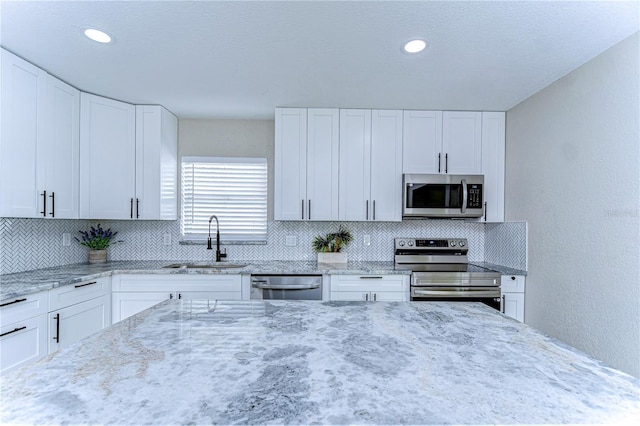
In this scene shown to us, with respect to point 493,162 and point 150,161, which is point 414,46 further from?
point 150,161

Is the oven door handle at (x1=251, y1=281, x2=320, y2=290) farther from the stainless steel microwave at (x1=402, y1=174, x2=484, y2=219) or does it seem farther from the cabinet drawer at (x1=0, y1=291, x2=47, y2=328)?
the cabinet drawer at (x1=0, y1=291, x2=47, y2=328)

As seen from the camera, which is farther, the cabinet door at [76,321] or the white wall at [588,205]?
the cabinet door at [76,321]

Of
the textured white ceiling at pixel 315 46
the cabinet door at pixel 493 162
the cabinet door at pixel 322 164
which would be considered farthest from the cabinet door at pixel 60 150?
the cabinet door at pixel 493 162

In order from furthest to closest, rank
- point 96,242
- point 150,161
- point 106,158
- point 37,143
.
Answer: point 96,242
point 150,161
point 106,158
point 37,143

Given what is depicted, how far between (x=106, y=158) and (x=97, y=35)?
131cm

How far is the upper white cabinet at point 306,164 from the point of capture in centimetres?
294

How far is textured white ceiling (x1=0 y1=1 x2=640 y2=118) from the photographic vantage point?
1.56 m

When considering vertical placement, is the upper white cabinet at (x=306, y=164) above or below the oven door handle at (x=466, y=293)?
above

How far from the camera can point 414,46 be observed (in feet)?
6.07

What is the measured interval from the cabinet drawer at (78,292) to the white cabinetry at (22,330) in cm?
7

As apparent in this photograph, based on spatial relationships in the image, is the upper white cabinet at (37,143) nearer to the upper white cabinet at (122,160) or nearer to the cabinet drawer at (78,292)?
the upper white cabinet at (122,160)

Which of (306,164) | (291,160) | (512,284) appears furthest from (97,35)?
(512,284)

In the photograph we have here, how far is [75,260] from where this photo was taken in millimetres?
2938

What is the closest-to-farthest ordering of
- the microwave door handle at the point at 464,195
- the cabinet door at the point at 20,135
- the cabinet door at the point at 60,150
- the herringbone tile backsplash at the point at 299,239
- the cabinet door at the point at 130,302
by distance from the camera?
the cabinet door at the point at 20,135 → the cabinet door at the point at 60,150 → the cabinet door at the point at 130,302 → the microwave door handle at the point at 464,195 → the herringbone tile backsplash at the point at 299,239
